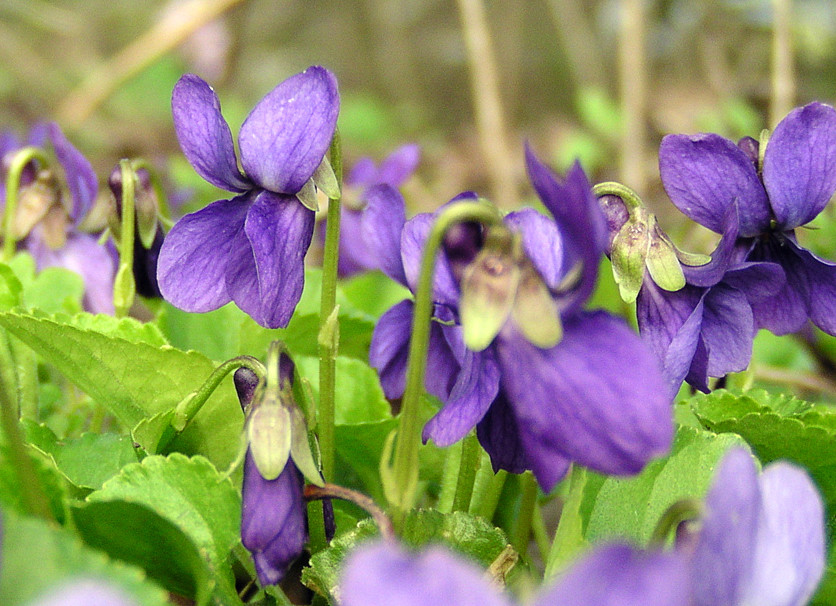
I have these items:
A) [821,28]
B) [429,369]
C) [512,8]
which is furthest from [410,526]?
[512,8]

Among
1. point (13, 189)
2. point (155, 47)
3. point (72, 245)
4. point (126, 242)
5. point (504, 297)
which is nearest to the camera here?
point (504, 297)

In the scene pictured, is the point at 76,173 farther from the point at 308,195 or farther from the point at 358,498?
the point at 358,498

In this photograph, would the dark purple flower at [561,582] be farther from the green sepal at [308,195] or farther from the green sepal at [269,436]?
the green sepal at [308,195]

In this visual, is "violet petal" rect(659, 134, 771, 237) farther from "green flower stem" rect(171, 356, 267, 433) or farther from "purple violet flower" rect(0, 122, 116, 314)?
"purple violet flower" rect(0, 122, 116, 314)

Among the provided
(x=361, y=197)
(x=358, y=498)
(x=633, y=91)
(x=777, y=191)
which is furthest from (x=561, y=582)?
(x=633, y=91)

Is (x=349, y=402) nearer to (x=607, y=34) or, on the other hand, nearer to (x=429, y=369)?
(x=429, y=369)

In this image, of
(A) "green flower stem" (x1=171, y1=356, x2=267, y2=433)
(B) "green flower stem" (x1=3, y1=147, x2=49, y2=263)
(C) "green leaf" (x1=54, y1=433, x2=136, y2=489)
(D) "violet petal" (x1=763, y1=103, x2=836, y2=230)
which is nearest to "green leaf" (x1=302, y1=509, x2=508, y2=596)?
(A) "green flower stem" (x1=171, y1=356, x2=267, y2=433)
